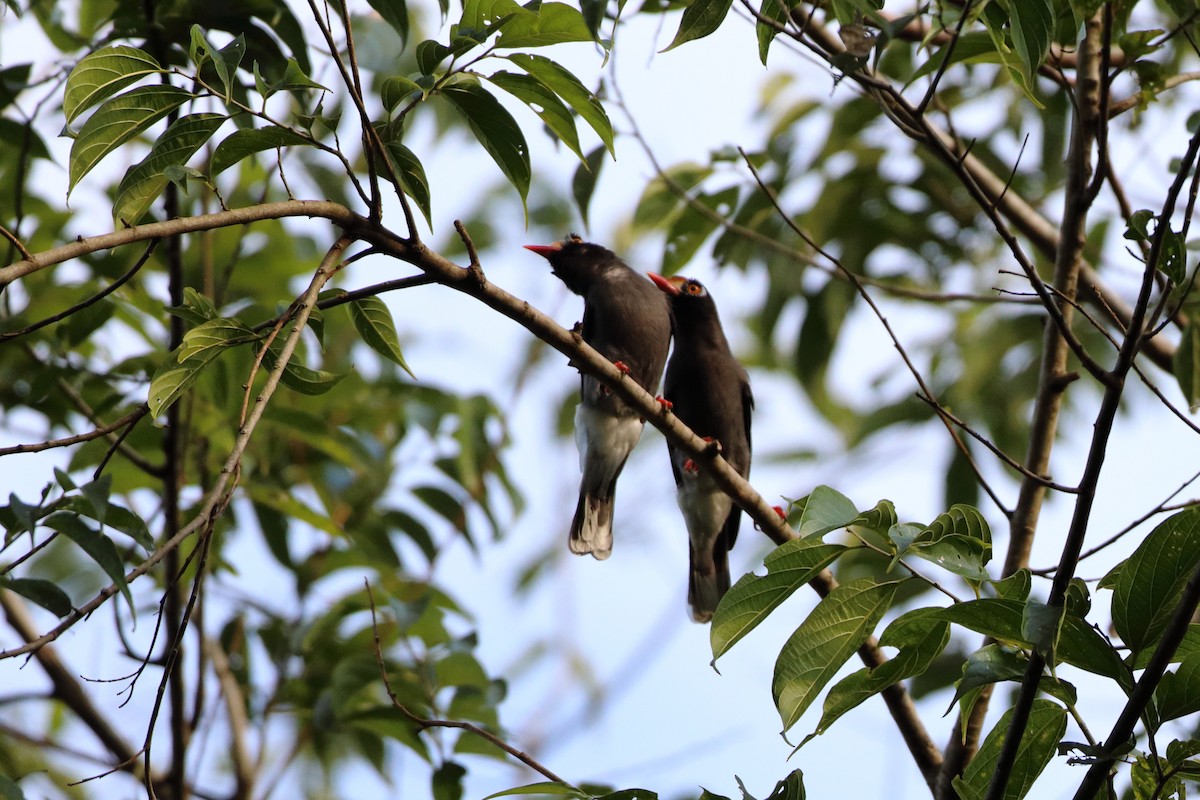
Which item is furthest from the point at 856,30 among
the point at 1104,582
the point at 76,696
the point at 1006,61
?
the point at 76,696

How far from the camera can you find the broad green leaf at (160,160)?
1869 millimetres

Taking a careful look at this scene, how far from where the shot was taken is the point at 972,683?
5.70ft

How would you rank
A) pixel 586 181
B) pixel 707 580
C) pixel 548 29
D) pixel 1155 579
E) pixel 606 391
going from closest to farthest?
A: 1. pixel 1155 579
2. pixel 548 29
3. pixel 586 181
4. pixel 606 391
5. pixel 707 580

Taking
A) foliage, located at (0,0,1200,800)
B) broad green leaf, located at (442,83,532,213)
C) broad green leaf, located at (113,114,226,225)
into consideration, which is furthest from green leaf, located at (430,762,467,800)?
broad green leaf, located at (113,114,226,225)

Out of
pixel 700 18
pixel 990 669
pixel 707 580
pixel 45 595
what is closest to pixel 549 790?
pixel 990 669

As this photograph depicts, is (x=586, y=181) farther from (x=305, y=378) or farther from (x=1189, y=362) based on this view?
(x=1189, y=362)

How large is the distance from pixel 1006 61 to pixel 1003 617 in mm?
1099

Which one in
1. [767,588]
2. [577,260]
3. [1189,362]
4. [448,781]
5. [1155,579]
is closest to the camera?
[1155,579]

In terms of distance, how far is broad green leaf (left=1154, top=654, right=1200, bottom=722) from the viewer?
5.66 feet

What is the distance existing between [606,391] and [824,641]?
9.14 feet

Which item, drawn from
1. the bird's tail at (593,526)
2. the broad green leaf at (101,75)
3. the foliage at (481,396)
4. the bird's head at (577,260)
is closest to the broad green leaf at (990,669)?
the foliage at (481,396)

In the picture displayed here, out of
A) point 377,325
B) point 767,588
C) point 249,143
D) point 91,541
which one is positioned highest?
point 249,143

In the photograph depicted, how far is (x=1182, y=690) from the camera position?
1.73 m

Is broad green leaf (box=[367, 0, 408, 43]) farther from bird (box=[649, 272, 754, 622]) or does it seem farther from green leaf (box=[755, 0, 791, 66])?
bird (box=[649, 272, 754, 622])
